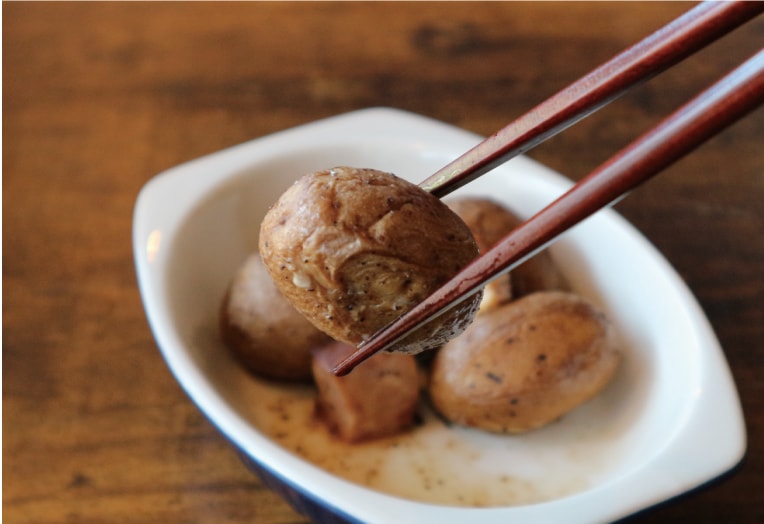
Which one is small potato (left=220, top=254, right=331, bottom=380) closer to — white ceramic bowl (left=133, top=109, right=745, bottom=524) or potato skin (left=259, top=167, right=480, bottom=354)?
white ceramic bowl (left=133, top=109, right=745, bottom=524)

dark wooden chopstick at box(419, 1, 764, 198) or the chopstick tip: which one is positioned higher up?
dark wooden chopstick at box(419, 1, 764, 198)

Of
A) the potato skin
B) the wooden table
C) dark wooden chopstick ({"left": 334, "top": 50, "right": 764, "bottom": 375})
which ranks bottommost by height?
the wooden table

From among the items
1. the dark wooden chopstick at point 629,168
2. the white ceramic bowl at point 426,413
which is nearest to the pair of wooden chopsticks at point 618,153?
the dark wooden chopstick at point 629,168

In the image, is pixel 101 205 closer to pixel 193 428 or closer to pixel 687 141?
pixel 193 428

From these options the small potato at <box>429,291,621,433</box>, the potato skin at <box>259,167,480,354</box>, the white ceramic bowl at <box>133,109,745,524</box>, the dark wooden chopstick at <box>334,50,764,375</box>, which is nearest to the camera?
the dark wooden chopstick at <box>334,50,764,375</box>

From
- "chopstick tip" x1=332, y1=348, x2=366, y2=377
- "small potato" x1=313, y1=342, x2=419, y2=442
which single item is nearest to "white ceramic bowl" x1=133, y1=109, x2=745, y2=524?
"small potato" x1=313, y1=342, x2=419, y2=442

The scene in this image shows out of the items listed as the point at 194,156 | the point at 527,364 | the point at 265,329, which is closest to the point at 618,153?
the point at 527,364

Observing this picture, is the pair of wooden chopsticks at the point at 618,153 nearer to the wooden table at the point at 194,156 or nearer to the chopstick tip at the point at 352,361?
the chopstick tip at the point at 352,361

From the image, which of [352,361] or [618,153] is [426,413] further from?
[618,153]
